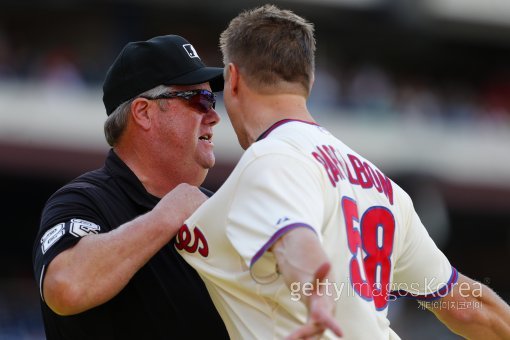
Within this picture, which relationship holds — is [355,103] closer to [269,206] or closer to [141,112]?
[141,112]

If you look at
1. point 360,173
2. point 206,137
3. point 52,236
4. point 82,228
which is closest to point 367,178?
point 360,173

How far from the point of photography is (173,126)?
5.02 meters

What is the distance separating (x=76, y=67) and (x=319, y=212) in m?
15.5

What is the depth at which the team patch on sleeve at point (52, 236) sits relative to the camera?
4.15 metres

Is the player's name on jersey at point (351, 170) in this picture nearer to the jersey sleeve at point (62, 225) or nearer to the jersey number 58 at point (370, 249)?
the jersey number 58 at point (370, 249)

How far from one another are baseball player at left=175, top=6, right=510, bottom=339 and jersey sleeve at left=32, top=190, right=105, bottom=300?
480 millimetres

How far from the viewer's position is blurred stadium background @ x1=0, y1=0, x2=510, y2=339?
1722 centimetres

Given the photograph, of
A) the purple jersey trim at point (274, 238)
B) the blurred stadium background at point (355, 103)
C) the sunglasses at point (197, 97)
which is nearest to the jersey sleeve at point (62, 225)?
the sunglasses at point (197, 97)

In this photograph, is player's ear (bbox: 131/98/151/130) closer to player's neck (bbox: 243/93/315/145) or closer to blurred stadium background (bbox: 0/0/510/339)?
player's neck (bbox: 243/93/315/145)

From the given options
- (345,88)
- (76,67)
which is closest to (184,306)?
(76,67)

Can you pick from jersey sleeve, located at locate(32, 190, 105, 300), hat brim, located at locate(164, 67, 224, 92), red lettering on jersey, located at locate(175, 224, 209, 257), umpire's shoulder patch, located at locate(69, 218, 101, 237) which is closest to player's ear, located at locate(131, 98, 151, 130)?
hat brim, located at locate(164, 67, 224, 92)

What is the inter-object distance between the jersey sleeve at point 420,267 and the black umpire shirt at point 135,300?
86 centimetres

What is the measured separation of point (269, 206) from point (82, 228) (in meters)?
1.14

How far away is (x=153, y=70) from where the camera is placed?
194 inches
